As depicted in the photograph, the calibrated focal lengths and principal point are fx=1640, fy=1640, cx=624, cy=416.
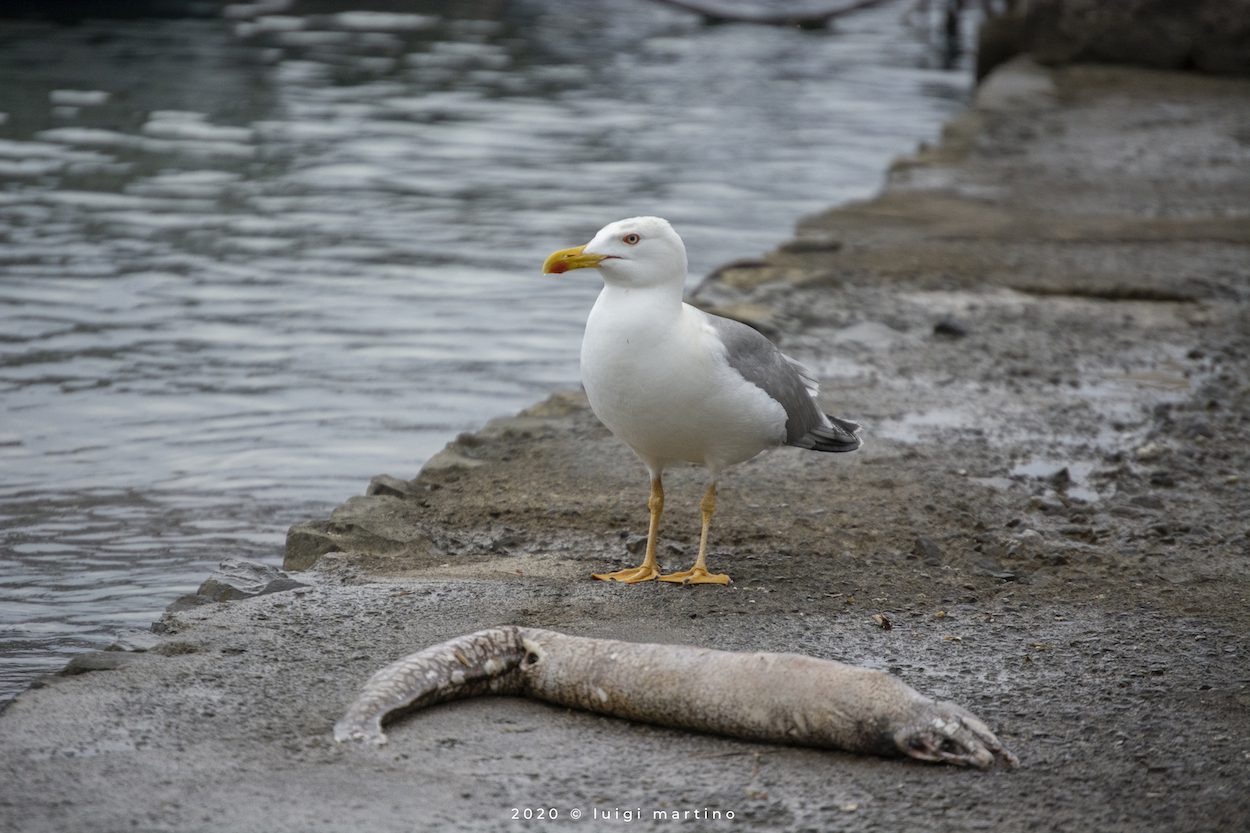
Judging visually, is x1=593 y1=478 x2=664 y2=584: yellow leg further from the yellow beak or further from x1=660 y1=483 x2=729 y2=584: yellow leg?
the yellow beak

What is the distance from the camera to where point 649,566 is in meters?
5.94

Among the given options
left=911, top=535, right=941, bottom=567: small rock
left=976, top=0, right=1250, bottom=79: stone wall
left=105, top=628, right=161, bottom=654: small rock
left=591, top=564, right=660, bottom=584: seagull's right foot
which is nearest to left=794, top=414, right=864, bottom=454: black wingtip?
left=911, top=535, right=941, bottom=567: small rock

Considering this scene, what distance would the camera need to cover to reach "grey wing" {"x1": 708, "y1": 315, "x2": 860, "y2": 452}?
5820mm

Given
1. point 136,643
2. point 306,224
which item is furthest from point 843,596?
point 306,224

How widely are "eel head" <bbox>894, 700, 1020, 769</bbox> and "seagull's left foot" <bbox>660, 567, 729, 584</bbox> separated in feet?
5.11

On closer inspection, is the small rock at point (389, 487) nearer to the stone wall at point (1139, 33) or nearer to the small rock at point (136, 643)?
the small rock at point (136, 643)

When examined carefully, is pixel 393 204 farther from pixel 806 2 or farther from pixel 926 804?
pixel 806 2

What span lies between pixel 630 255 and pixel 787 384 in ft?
2.78

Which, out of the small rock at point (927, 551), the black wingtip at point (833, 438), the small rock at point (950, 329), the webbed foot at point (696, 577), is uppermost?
the black wingtip at point (833, 438)

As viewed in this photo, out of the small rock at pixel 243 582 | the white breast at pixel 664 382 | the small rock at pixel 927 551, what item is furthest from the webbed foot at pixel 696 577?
the small rock at pixel 243 582

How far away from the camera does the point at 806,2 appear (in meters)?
28.1

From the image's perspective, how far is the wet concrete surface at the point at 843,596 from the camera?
419cm

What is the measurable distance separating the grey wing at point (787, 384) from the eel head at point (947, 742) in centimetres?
172

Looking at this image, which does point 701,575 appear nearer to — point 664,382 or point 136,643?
point 664,382
